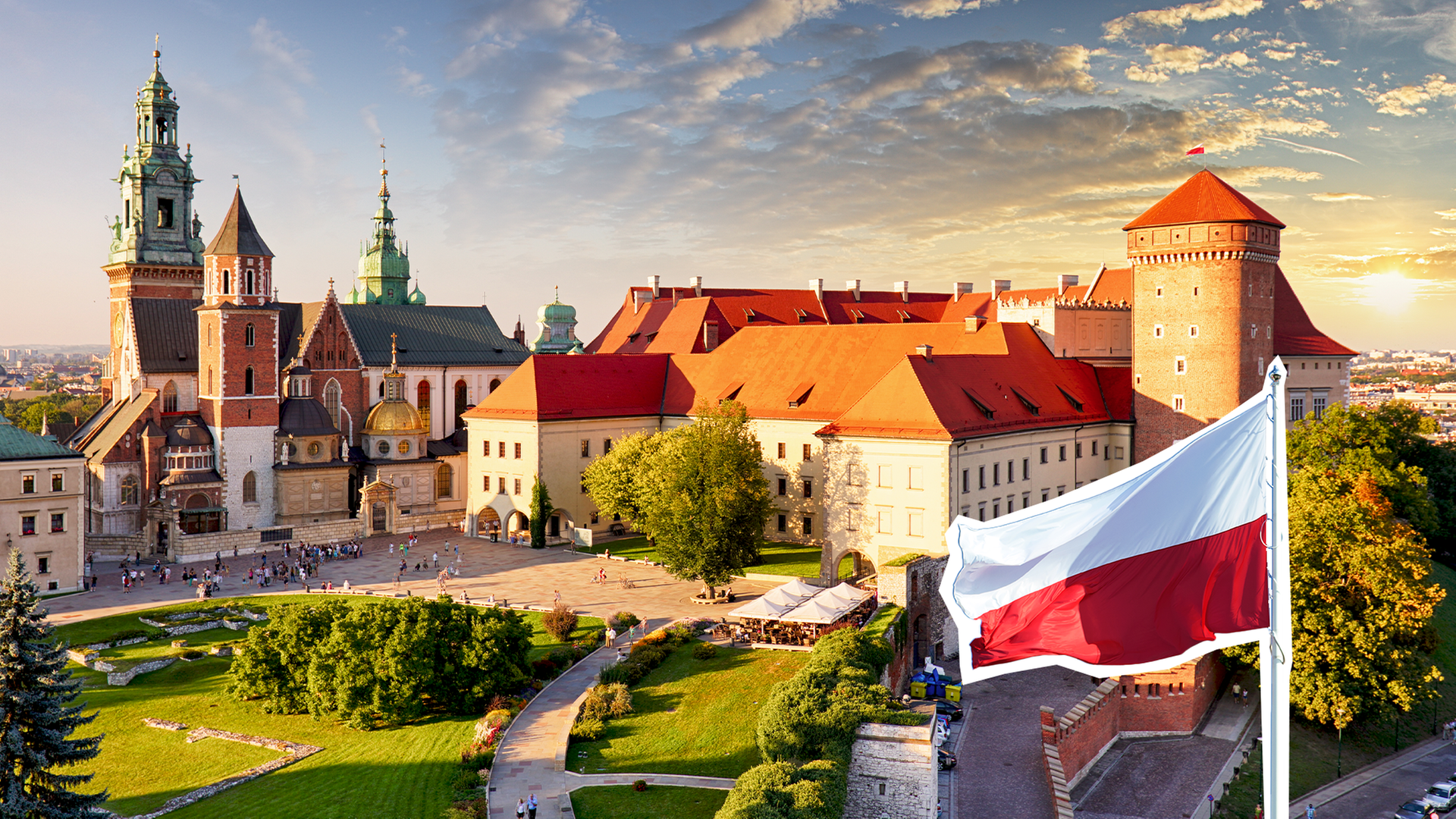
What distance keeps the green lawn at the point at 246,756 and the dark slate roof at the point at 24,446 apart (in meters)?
17.6

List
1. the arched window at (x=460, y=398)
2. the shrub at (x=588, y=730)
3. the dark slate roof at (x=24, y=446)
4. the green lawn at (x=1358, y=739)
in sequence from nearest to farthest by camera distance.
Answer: the shrub at (x=588, y=730), the green lawn at (x=1358, y=739), the dark slate roof at (x=24, y=446), the arched window at (x=460, y=398)

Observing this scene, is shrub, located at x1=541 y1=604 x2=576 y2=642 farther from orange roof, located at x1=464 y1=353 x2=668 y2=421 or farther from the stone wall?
orange roof, located at x1=464 y1=353 x2=668 y2=421

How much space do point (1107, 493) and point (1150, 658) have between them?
1672mm

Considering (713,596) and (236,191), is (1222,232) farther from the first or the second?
(236,191)

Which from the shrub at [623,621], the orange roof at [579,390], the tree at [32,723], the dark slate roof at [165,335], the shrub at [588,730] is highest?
the dark slate roof at [165,335]

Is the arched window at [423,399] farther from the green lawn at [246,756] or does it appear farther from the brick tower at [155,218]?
the green lawn at [246,756]

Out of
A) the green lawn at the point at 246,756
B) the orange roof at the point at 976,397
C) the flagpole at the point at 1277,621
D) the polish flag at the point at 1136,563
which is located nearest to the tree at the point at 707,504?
the orange roof at the point at 976,397

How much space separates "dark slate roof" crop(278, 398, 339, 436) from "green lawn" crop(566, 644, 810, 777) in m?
42.9

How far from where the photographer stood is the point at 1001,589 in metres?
11.0

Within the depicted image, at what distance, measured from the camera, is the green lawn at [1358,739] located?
43406 mm

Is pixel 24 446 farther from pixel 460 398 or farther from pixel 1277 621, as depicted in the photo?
pixel 1277 621

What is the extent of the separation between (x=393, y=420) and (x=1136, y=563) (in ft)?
245

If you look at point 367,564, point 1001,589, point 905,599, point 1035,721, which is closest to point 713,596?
point 905,599

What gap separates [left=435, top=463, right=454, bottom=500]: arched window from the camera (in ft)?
268
